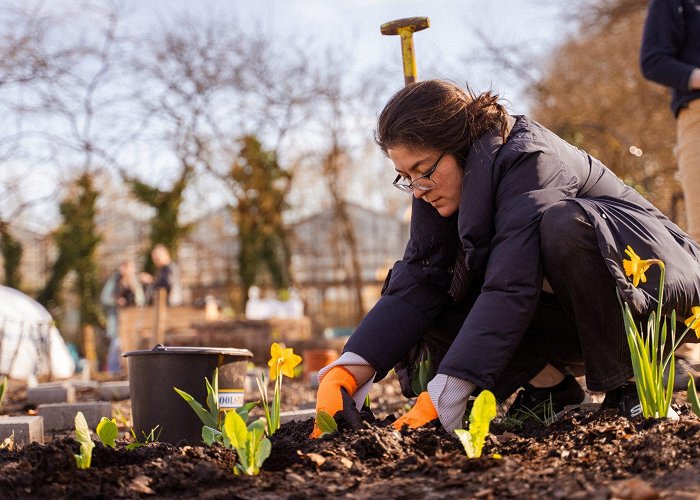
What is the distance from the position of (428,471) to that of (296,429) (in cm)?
67

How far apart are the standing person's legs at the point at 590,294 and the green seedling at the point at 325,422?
722 mm

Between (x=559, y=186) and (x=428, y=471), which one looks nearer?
(x=428, y=471)

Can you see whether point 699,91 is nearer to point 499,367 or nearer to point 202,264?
point 499,367

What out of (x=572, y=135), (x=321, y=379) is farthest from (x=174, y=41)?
(x=321, y=379)

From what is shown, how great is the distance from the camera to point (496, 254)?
209cm

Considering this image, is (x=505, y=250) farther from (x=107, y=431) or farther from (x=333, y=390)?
(x=107, y=431)

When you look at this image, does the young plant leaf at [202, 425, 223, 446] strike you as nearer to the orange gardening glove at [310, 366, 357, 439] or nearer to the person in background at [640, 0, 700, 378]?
the orange gardening glove at [310, 366, 357, 439]

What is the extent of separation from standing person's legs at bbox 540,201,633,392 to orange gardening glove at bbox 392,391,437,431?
515mm

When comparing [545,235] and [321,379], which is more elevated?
[545,235]

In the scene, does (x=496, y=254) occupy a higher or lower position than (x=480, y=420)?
higher

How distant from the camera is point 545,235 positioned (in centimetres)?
212

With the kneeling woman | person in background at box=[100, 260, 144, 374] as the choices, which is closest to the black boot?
the kneeling woman

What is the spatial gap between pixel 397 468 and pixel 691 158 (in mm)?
2667

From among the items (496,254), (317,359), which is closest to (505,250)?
(496,254)
